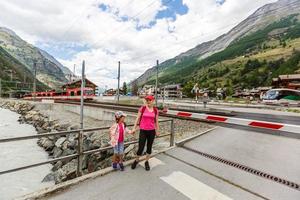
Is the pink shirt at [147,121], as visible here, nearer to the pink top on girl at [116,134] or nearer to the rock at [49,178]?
the pink top on girl at [116,134]

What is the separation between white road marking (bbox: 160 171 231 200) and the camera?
165 inches

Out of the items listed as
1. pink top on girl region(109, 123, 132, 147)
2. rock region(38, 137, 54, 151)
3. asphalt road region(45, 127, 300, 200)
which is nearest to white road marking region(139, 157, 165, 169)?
asphalt road region(45, 127, 300, 200)

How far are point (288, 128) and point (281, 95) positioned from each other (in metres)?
31.8

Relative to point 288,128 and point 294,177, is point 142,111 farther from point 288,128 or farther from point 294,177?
point 288,128

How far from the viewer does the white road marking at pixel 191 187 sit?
420 cm

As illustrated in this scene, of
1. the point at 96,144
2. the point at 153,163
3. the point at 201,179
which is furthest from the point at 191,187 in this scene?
the point at 96,144

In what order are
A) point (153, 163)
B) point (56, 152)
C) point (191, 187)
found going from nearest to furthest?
point (191, 187), point (153, 163), point (56, 152)

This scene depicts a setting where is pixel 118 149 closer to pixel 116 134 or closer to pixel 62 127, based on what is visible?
pixel 116 134

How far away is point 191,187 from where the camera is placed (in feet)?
15.1

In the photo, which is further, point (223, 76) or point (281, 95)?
Answer: point (223, 76)

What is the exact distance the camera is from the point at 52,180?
10.8 m

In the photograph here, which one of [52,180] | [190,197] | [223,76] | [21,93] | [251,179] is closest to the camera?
[190,197]

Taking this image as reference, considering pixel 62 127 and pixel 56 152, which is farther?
pixel 62 127

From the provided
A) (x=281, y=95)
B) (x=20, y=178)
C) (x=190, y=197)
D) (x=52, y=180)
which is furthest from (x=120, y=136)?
(x=281, y=95)
